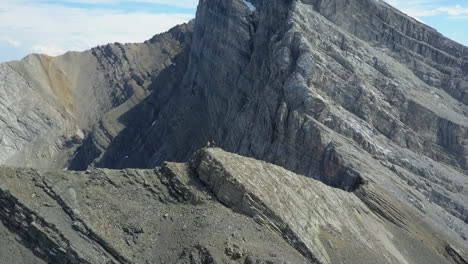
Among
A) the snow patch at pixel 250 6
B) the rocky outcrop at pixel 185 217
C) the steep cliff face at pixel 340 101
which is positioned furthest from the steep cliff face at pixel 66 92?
the rocky outcrop at pixel 185 217

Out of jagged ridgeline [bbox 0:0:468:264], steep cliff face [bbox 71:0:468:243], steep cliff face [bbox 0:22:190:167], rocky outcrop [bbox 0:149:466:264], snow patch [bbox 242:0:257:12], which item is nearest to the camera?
rocky outcrop [bbox 0:149:466:264]

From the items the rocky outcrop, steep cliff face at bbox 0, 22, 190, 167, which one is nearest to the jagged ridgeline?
the rocky outcrop

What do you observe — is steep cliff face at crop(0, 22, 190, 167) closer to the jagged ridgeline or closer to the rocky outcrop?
the jagged ridgeline

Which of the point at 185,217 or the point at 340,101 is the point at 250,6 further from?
the point at 185,217

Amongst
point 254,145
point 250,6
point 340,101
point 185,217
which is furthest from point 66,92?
point 185,217

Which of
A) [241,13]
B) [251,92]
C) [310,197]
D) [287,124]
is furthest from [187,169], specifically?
[241,13]

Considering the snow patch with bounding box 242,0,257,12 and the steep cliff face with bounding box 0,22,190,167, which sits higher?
the snow patch with bounding box 242,0,257,12

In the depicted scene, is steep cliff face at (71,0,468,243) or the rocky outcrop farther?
steep cliff face at (71,0,468,243)
